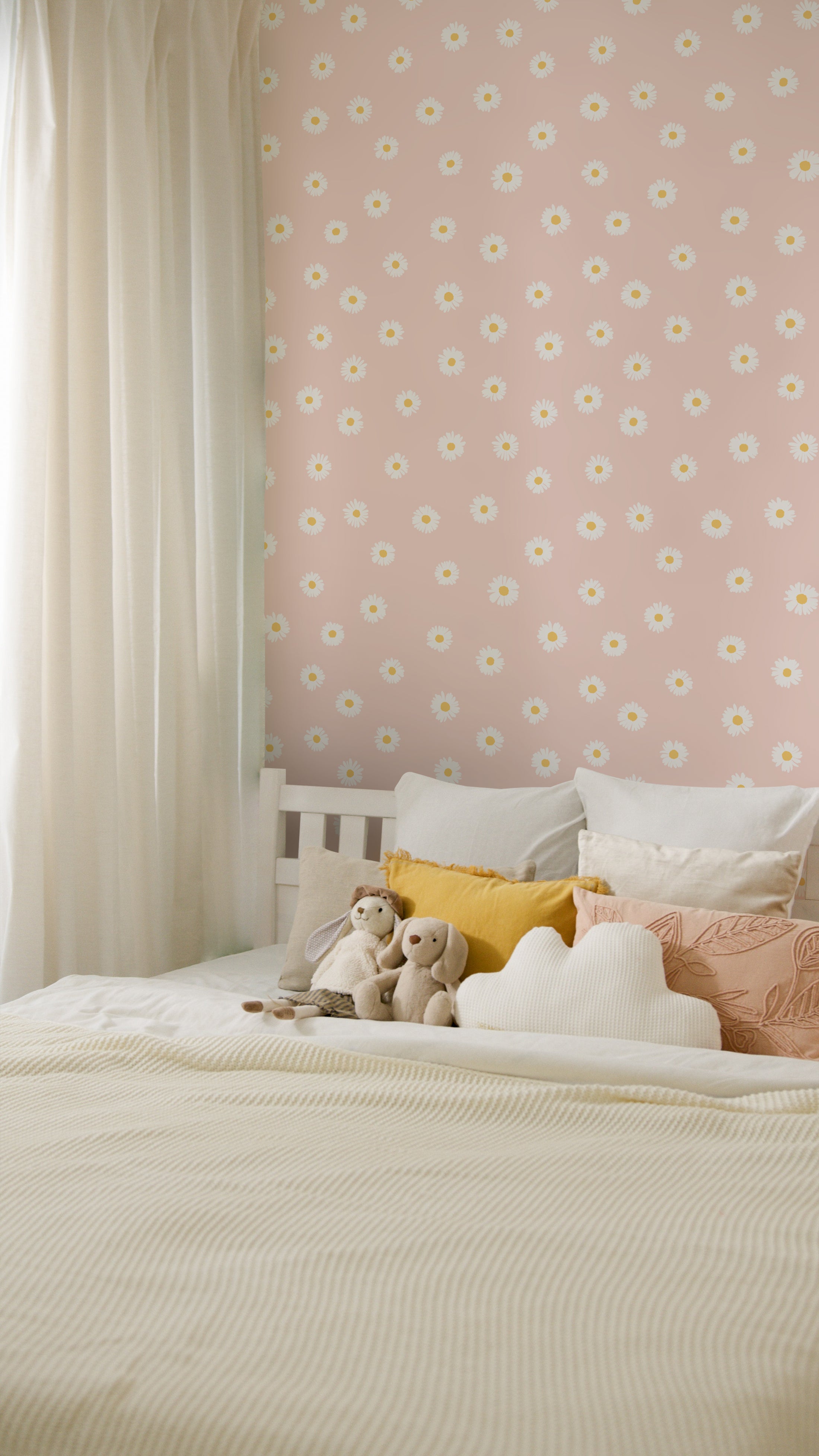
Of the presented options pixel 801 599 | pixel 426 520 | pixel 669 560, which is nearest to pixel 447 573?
pixel 426 520

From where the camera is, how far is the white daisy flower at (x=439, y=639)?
236 centimetres

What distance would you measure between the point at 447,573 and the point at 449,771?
0.43 m

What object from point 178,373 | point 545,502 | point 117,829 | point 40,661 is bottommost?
point 117,829

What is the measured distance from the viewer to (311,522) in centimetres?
247

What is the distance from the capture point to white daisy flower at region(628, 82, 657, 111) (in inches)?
85.2

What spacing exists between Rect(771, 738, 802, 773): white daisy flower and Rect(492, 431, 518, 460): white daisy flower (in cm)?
81

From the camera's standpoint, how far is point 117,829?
200cm

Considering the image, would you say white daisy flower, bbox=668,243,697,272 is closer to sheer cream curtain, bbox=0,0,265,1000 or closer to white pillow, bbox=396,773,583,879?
sheer cream curtain, bbox=0,0,265,1000

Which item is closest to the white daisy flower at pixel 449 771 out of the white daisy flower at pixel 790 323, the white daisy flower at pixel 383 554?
the white daisy flower at pixel 383 554

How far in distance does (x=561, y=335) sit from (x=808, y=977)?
55.2 inches

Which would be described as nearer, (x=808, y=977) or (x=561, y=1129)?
(x=561, y=1129)

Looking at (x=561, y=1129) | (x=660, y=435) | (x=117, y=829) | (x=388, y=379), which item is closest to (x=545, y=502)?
(x=660, y=435)

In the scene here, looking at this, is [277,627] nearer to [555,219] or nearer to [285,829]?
[285,829]

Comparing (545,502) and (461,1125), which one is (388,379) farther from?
(461,1125)
